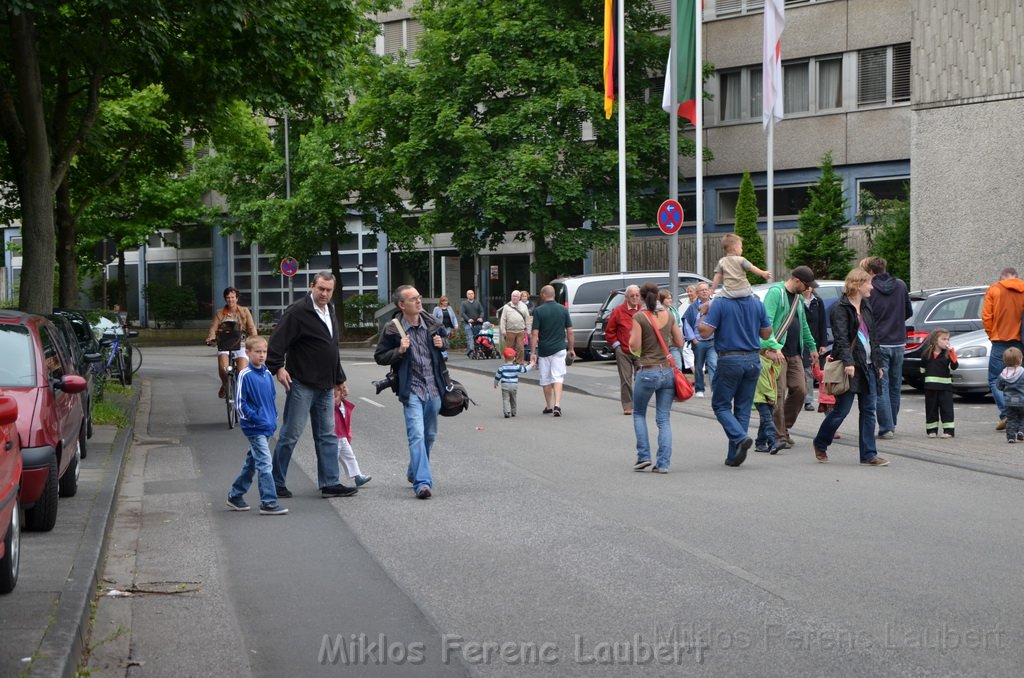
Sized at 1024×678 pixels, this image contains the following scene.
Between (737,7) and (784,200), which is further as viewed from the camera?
(737,7)

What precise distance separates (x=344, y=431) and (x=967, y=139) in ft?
67.7

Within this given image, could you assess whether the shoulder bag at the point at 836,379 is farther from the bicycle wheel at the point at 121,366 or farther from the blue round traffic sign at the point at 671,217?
the bicycle wheel at the point at 121,366

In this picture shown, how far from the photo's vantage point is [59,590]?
22.2ft

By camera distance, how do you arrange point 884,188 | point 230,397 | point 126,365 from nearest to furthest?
point 230,397
point 126,365
point 884,188

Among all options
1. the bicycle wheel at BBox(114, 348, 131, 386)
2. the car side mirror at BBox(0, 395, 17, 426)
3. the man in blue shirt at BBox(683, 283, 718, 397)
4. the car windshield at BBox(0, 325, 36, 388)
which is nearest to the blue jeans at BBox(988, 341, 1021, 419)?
the man in blue shirt at BBox(683, 283, 718, 397)

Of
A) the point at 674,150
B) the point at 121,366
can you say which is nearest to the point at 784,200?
the point at 674,150

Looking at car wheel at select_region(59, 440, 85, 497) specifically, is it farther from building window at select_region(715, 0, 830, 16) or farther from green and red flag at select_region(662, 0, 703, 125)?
building window at select_region(715, 0, 830, 16)

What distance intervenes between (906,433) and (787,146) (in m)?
25.0

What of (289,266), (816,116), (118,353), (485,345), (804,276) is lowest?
(485,345)

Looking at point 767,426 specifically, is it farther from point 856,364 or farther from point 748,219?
point 748,219

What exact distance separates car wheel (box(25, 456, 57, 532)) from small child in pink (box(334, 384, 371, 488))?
2.82 meters

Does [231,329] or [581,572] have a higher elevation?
[231,329]

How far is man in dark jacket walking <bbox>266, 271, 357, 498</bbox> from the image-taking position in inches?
418

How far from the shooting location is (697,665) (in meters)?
5.56
